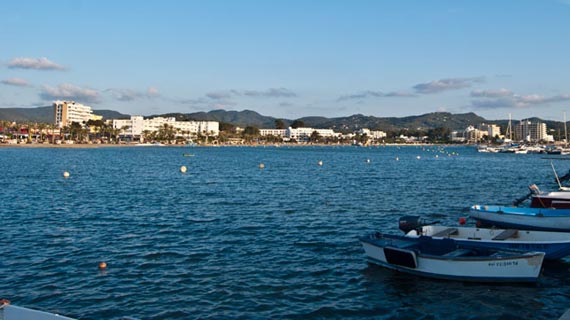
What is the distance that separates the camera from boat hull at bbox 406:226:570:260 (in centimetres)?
2122

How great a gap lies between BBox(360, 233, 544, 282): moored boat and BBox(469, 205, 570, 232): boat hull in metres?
10.1

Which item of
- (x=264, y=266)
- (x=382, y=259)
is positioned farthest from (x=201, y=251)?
(x=382, y=259)

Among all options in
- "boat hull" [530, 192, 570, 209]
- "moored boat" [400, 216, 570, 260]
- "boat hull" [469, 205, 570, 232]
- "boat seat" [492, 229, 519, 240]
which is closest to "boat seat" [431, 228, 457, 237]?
"moored boat" [400, 216, 570, 260]

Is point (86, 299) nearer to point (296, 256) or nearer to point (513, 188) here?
point (296, 256)

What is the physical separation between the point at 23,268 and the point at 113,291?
5.52m

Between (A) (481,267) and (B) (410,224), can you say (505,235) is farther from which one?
(A) (481,267)

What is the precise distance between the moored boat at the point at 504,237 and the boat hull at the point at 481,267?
2.29m

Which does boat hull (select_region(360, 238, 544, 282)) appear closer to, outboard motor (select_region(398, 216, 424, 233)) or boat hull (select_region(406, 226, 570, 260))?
boat hull (select_region(406, 226, 570, 260))

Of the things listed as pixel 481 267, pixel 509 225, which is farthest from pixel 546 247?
pixel 509 225

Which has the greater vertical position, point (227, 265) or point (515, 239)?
point (515, 239)

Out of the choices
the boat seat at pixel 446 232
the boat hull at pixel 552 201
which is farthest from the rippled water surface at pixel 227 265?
the boat hull at pixel 552 201

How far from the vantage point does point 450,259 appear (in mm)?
19484

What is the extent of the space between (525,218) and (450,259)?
12533mm

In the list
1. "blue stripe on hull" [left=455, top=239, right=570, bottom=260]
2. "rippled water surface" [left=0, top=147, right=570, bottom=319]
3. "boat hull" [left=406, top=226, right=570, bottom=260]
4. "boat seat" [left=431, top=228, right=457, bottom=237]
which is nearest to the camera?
"rippled water surface" [left=0, top=147, right=570, bottom=319]
